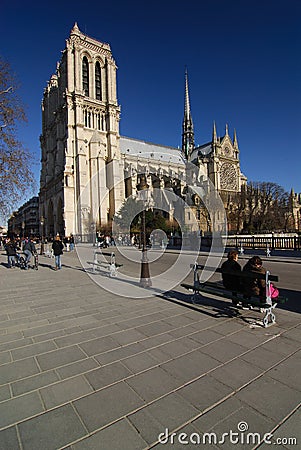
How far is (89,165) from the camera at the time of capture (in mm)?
58156

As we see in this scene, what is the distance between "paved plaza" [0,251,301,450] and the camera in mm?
2137

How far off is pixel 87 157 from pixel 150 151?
2971cm

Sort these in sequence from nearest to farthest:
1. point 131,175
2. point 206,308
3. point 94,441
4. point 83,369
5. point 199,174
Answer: point 94,441 < point 83,369 < point 206,308 < point 131,175 < point 199,174

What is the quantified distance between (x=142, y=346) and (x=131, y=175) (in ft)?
204

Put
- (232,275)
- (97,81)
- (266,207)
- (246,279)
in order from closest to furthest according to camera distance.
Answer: (246,279) → (232,275) → (266,207) → (97,81)

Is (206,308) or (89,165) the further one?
(89,165)

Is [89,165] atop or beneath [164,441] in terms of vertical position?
atop

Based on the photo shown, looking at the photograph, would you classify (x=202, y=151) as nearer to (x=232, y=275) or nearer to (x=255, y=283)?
(x=232, y=275)

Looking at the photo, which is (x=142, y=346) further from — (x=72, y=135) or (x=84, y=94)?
(x=84, y=94)

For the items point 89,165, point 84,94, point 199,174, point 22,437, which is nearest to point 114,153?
point 89,165

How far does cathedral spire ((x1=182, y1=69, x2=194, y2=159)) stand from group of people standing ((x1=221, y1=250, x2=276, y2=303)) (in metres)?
88.3

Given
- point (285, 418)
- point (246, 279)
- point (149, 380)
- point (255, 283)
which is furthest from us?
point (246, 279)

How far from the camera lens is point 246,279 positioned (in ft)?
16.5

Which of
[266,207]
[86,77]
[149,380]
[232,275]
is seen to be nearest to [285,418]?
[149,380]
